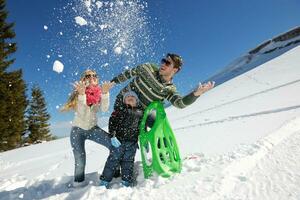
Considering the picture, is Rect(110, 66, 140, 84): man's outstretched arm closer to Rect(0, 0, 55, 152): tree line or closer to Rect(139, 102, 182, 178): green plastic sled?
Rect(139, 102, 182, 178): green plastic sled

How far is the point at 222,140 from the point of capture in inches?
276

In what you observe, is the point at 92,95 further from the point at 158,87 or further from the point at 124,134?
the point at 158,87

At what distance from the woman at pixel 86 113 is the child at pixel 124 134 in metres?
0.25

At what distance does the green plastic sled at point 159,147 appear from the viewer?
4852 millimetres

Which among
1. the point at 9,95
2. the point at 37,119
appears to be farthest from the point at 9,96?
the point at 37,119

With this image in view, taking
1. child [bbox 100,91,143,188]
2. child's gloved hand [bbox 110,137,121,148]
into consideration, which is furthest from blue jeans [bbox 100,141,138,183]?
child's gloved hand [bbox 110,137,121,148]

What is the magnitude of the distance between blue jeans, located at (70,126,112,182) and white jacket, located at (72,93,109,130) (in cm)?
9

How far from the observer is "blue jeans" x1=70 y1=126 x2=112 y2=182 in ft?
17.5

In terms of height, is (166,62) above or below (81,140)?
above

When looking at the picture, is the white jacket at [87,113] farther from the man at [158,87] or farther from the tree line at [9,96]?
the tree line at [9,96]

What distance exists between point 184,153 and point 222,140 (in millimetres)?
1007

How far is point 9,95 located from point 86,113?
2430cm

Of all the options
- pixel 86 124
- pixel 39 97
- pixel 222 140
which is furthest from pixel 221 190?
pixel 39 97

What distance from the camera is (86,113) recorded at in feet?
17.1
